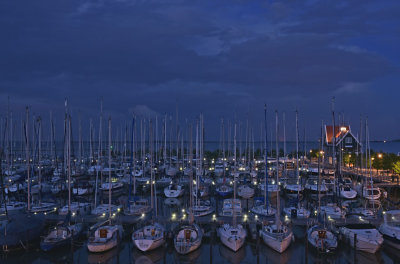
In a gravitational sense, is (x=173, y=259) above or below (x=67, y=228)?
below

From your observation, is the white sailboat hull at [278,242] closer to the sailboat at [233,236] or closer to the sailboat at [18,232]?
the sailboat at [233,236]

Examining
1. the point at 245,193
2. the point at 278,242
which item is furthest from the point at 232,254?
the point at 245,193

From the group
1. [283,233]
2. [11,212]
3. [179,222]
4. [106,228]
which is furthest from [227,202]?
[11,212]

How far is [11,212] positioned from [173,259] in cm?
1747

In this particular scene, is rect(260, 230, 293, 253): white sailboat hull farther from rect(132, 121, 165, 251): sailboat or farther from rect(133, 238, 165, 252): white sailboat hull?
rect(133, 238, 165, 252): white sailboat hull

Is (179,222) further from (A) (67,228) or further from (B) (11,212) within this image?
(B) (11,212)

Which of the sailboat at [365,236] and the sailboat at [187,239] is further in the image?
the sailboat at [187,239]

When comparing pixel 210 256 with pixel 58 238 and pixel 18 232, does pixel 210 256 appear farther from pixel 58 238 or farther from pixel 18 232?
pixel 18 232

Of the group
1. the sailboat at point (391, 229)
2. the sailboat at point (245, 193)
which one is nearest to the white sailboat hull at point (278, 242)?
the sailboat at point (391, 229)

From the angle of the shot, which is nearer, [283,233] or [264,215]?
[283,233]

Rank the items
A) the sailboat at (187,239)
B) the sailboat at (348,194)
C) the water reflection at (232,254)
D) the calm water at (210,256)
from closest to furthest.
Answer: the calm water at (210,256)
the water reflection at (232,254)
the sailboat at (187,239)
the sailboat at (348,194)

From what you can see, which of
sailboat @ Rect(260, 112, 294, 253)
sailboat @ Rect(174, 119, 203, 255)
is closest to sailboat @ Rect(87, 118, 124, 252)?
sailboat @ Rect(174, 119, 203, 255)

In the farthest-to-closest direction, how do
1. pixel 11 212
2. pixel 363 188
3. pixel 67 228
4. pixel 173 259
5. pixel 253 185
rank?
pixel 253 185 → pixel 363 188 → pixel 11 212 → pixel 67 228 → pixel 173 259

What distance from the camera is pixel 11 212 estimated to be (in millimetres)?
29562
